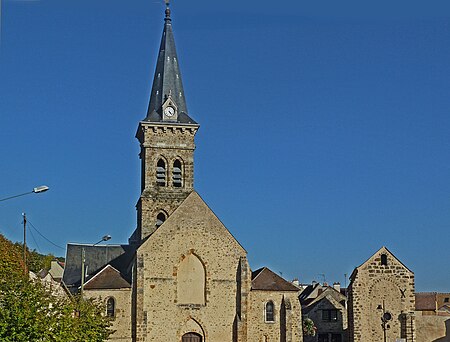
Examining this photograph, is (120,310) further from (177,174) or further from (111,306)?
(177,174)

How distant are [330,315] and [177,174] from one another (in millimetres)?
19303

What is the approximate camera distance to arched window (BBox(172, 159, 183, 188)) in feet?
184

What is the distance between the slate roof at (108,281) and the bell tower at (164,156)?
14.8 ft

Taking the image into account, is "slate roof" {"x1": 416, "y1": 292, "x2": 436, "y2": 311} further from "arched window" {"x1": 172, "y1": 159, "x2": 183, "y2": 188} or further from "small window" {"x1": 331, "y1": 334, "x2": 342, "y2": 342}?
"arched window" {"x1": 172, "y1": 159, "x2": 183, "y2": 188}

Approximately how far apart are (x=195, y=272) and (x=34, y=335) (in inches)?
906

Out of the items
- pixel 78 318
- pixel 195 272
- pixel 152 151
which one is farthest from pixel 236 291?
pixel 78 318

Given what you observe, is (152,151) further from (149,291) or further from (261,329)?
(261,329)

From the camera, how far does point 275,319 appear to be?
51.0m

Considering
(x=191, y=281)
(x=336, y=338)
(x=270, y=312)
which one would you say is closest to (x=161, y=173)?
(x=191, y=281)

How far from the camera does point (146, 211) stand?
54.5 meters

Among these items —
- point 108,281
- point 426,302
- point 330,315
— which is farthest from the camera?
point 426,302

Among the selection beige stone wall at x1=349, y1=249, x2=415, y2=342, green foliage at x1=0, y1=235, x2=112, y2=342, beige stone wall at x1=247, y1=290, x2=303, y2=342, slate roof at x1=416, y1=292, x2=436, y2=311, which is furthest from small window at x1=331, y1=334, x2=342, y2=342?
green foliage at x1=0, y1=235, x2=112, y2=342

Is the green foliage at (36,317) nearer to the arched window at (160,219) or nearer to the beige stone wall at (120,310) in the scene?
the beige stone wall at (120,310)

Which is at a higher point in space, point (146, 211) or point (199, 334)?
point (146, 211)
